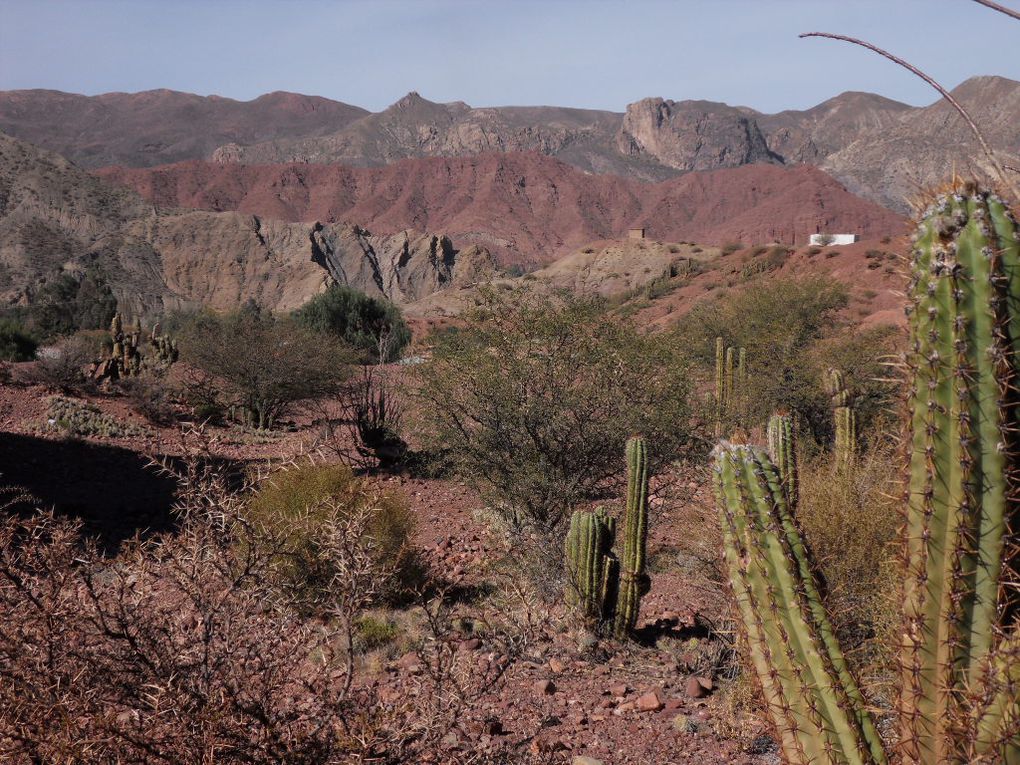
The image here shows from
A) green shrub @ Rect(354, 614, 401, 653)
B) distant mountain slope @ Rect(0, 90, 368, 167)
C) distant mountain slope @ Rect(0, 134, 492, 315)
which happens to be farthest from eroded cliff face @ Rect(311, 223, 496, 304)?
distant mountain slope @ Rect(0, 90, 368, 167)

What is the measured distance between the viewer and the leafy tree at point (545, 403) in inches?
481

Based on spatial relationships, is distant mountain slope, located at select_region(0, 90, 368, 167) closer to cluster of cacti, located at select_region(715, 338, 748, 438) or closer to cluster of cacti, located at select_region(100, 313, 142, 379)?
cluster of cacti, located at select_region(100, 313, 142, 379)

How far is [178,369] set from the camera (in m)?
25.1

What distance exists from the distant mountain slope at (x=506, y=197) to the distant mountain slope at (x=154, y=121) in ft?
141

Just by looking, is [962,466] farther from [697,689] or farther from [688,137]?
[688,137]

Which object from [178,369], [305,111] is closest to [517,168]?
[305,111]

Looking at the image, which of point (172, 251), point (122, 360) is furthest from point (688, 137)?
point (122, 360)

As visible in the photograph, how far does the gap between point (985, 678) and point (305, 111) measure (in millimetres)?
201775

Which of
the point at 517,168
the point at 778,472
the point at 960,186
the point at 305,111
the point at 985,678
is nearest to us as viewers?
the point at 985,678

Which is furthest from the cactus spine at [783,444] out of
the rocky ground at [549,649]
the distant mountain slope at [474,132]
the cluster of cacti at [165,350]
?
the distant mountain slope at [474,132]

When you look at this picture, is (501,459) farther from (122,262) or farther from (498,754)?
(122,262)

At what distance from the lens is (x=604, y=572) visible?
7.77m

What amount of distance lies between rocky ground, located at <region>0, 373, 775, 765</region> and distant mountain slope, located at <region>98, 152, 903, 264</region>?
8610 centimetres

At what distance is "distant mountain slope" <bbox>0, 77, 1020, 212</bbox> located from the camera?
14538 cm
